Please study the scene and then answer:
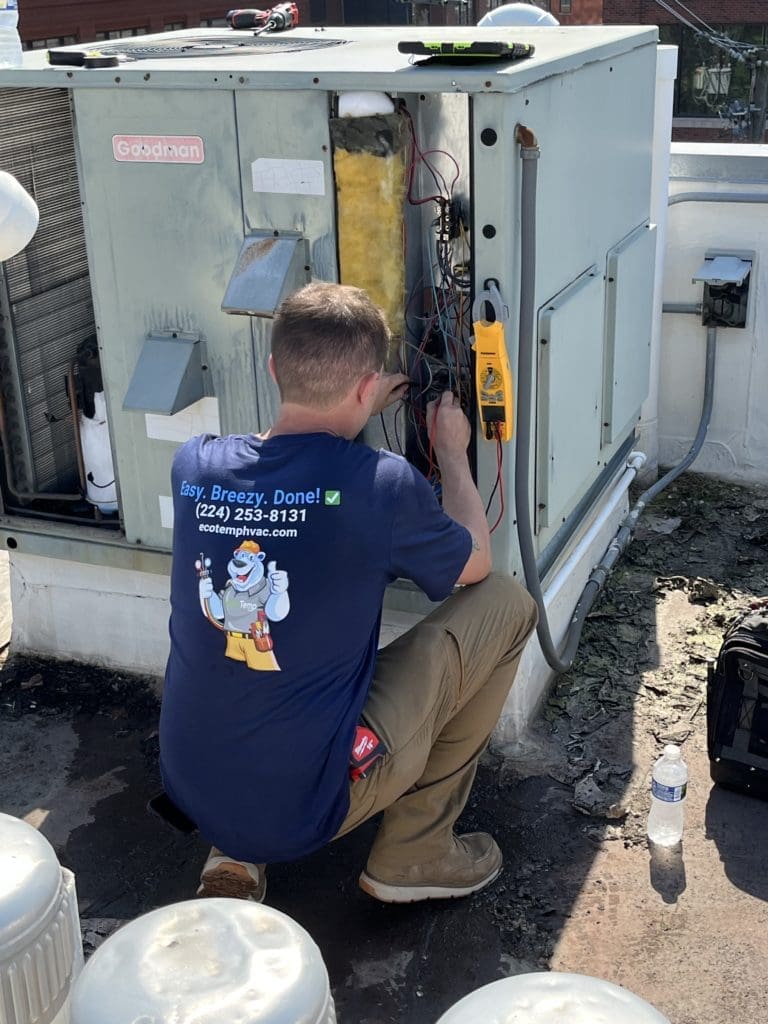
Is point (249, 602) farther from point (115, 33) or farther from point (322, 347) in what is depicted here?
point (115, 33)

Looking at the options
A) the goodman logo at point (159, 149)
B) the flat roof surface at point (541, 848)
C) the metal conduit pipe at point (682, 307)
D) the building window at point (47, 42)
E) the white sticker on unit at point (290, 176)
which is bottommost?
the flat roof surface at point (541, 848)

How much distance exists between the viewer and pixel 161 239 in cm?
326

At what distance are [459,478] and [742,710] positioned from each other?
1.05 meters

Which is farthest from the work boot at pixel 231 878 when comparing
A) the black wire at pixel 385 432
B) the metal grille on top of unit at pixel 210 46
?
the metal grille on top of unit at pixel 210 46

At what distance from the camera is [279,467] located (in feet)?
8.22

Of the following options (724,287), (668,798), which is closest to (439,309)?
(668,798)

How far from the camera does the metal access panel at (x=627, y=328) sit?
3855 millimetres

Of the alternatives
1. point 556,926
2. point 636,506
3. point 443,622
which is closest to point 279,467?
point 443,622

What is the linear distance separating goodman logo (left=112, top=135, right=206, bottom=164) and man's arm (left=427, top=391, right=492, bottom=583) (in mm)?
899

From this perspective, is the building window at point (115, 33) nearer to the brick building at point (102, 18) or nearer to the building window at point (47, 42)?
the brick building at point (102, 18)

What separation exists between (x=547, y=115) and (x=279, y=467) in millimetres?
1246

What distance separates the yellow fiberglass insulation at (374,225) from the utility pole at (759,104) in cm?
2652

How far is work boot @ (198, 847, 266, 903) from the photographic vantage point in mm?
2744

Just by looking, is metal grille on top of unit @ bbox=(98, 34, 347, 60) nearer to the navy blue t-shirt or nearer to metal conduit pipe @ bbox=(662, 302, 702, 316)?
the navy blue t-shirt
